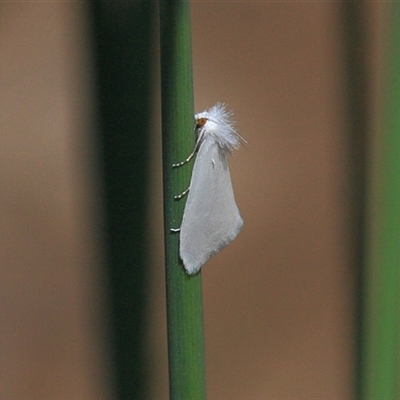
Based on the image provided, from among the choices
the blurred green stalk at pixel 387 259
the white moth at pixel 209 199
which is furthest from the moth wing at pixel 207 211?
the blurred green stalk at pixel 387 259

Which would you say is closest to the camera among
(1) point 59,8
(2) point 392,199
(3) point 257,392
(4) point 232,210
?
(2) point 392,199

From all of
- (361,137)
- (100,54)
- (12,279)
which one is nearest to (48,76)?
(100,54)

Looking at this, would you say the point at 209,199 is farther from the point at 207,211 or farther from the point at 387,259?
→ the point at 387,259

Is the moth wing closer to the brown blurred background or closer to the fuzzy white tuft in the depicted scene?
the fuzzy white tuft

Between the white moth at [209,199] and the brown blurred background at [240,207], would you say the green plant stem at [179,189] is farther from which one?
the brown blurred background at [240,207]

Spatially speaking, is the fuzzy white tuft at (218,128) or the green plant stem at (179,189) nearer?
the green plant stem at (179,189)

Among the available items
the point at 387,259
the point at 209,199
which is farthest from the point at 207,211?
the point at 387,259

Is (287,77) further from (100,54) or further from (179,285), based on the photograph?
(179,285)

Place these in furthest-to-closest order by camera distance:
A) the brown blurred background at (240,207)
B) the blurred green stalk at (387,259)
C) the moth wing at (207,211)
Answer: the brown blurred background at (240,207), the moth wing at (207,211), the blurred green stalk at (387,259)
